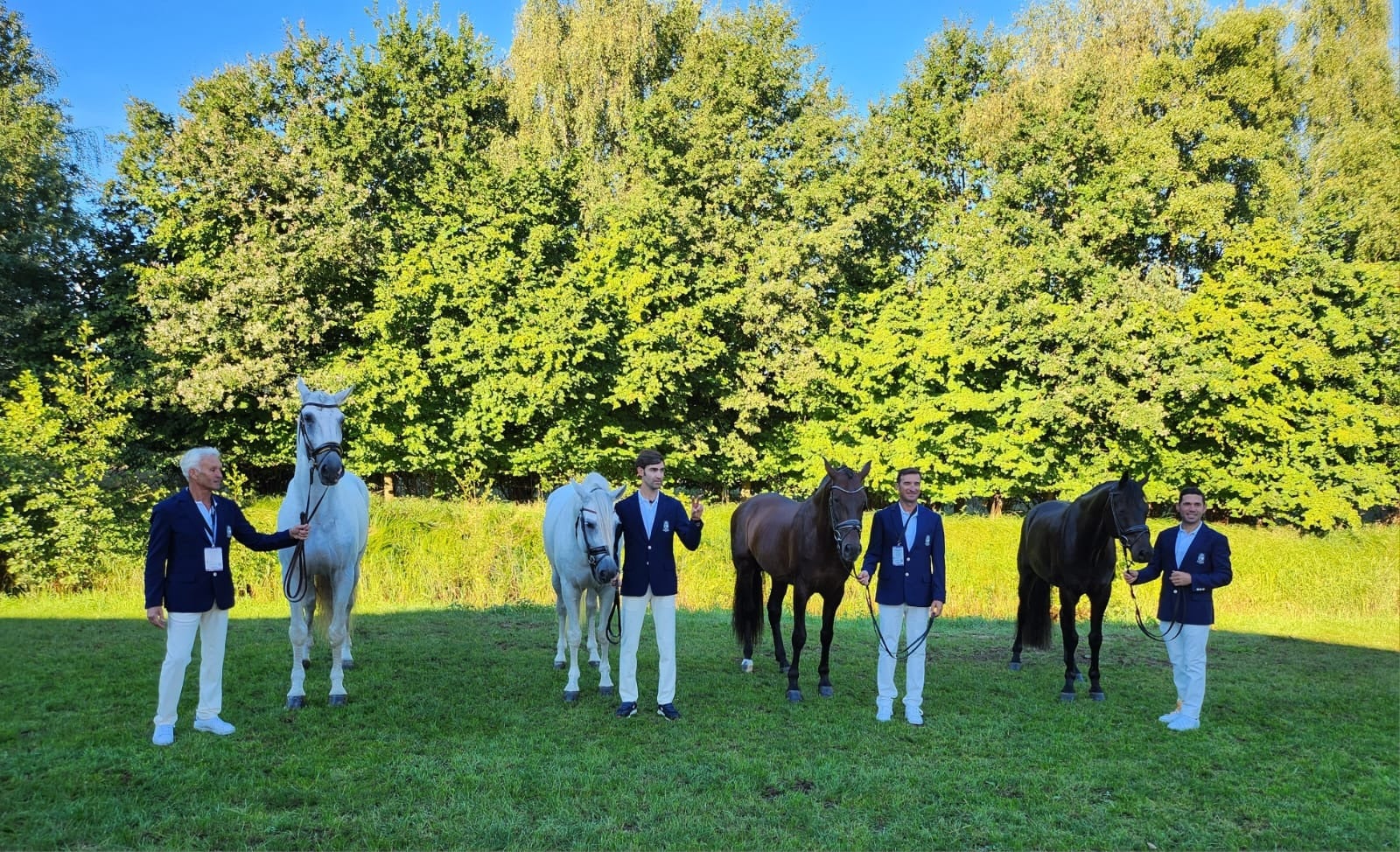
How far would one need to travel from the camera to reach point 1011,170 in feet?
79.8

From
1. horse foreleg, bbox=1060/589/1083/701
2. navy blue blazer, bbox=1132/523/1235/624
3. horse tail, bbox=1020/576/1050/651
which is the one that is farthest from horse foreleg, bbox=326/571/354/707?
horse tail, bbox=1020/576/1050/651

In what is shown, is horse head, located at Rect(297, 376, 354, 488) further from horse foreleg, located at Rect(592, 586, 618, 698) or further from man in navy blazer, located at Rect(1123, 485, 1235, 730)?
man in navy blazer, located at Rect(1123, 485, 1235, 730)

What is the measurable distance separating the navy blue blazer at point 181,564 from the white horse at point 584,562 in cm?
277

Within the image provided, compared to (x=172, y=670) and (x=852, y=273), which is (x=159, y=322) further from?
(x=852, y=273)

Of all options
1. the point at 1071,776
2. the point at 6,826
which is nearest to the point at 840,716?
the point at 1071,776

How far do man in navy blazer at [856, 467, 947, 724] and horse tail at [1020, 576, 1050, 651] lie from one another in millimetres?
3264

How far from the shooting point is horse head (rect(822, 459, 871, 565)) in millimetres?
7277

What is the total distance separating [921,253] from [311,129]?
60.5 feet

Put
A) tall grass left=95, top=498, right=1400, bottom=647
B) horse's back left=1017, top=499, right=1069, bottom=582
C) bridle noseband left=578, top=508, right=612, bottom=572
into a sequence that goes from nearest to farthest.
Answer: bridle noseband left=578, top=508, right=612, bottom=572 < horse's back left=1017, top=499, right=1069, bottom=582 < tall grass left=95, top=498, right=1400, bottom=647

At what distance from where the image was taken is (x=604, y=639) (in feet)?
27.9

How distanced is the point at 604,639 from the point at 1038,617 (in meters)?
5.06

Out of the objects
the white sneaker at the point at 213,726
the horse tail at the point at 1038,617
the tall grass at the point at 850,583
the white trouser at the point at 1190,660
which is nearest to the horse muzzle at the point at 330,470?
the white sneaker at the point at 213,726

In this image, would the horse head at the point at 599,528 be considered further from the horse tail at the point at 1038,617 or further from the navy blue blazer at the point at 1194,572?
the horse tail at the point at 1038,617

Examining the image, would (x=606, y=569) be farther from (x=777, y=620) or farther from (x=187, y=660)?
(x=187, y=660)
